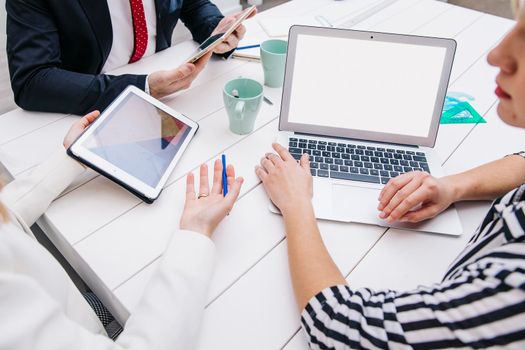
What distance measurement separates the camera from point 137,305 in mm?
515

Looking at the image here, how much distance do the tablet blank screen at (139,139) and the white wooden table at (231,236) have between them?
37 mm

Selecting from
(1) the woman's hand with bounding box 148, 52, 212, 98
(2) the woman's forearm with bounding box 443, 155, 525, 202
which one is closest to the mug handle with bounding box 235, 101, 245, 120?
Result: (1) the woman's hand with bounding box 148, 52, 212, 98

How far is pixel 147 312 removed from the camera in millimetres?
497

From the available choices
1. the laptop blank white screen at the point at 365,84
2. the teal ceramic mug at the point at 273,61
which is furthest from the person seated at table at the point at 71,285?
the teal ceramic mug at the point at 273,61

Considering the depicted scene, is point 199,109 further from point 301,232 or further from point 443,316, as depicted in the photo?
point 443,316

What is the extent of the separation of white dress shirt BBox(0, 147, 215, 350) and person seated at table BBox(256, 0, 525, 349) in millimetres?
151

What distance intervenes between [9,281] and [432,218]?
0.63m

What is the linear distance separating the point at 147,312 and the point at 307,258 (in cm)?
24

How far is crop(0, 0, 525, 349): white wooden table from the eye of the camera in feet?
1.77

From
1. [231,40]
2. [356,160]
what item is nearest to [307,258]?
[356,160]

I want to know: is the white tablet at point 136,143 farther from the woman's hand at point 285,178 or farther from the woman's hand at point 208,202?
the woman's hand at point 285,178

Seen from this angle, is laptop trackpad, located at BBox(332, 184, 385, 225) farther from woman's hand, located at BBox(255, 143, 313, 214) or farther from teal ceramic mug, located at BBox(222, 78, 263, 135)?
teal ceramic mug, located at BBox(222, 78, 263, 135)

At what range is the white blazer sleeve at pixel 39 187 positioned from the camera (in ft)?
2.10

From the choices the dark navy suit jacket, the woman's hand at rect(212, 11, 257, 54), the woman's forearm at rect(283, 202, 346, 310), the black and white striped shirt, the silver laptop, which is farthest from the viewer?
the woman's hand at rect(212, 11, 257, 54)
